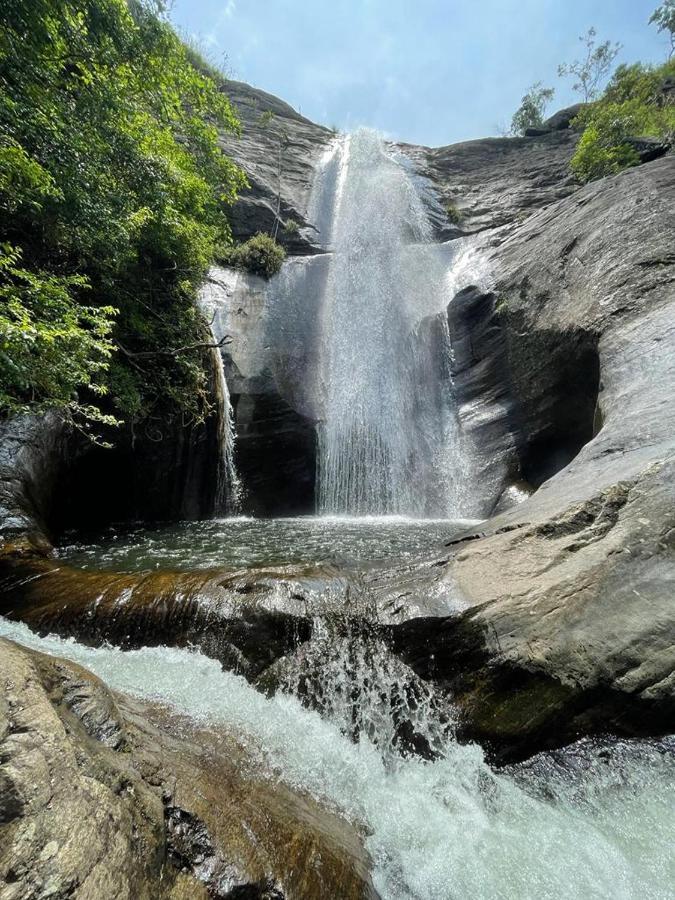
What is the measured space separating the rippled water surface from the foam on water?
2348 millimetres

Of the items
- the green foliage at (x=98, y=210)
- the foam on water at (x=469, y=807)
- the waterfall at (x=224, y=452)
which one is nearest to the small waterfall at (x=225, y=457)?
the waterfall at (x=224, y=452)

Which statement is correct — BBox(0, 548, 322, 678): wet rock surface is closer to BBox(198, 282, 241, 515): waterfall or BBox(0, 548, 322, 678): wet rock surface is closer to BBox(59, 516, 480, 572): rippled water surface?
BBox(59, 516, 480, 572): rippled water surface

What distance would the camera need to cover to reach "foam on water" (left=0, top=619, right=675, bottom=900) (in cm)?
219

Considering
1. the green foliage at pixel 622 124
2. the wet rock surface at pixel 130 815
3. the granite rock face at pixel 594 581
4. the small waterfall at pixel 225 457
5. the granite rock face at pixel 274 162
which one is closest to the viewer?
the wet rock surface at pixel 130 815

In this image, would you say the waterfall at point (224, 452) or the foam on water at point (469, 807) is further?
the waterfall at point (224, 452)

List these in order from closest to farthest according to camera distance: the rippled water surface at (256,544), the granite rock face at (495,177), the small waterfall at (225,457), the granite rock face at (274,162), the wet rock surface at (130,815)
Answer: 1. the wet rock surface at (130,815)
2. the rippled water surface at (256,544)
3. the small waterfall at (225,457)
4. the granite rock face at (274,162)
5. the granite rock face at (495,177)

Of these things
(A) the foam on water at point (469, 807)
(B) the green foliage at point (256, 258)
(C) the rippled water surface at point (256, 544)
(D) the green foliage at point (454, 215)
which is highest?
(D) the green foliage at point (454, 215)

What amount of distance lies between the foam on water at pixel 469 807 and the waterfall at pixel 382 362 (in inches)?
330

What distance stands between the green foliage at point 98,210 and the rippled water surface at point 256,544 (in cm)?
258

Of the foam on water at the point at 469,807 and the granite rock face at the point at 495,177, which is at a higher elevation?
the granite rock face at the point at 495,177

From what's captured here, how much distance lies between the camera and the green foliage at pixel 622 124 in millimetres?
15039

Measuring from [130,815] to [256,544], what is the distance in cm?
596

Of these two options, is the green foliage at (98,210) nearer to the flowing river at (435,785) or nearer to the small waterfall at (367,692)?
the flowing river at (435,785)

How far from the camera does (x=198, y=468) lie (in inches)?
424
